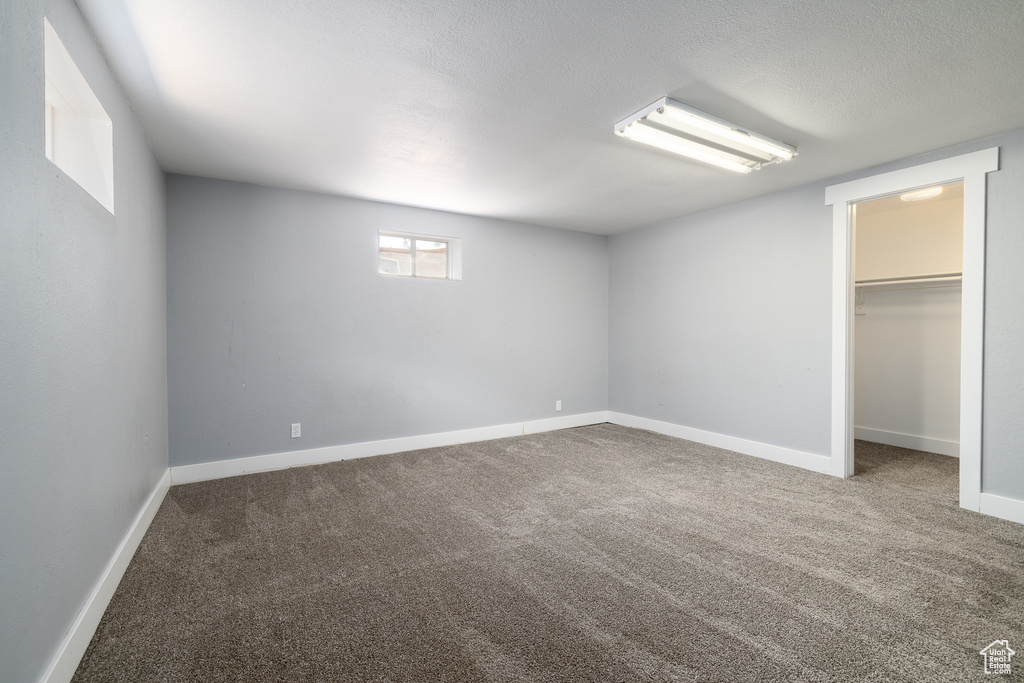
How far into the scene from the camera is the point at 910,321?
4.77 metres

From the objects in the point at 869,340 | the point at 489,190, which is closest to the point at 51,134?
the point at 489,190

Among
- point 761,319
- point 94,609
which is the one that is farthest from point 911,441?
point 94,609

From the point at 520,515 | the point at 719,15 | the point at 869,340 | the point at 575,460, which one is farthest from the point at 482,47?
the point at 869,340

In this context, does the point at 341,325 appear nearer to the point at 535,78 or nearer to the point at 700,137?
the point at 535,78

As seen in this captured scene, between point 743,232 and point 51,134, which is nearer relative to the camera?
point 51,134

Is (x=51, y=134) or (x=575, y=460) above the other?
(x=51, y=134)

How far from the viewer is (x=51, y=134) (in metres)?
1.91

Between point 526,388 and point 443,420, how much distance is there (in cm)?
110

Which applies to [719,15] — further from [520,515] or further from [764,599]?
[520,515]

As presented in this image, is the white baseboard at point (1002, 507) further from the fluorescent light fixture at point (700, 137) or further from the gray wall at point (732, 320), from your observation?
the fluorescent light fixture at point (700, 137)

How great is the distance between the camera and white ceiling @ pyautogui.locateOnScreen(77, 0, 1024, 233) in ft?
5.96

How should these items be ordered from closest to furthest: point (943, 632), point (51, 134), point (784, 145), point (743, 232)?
point (943, 632) → point (51, 134) → point (784, 145) → point (743, 232)

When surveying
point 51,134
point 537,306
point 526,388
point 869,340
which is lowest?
point 526,388

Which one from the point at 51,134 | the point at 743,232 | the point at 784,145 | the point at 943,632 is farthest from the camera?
the point at 743,232
